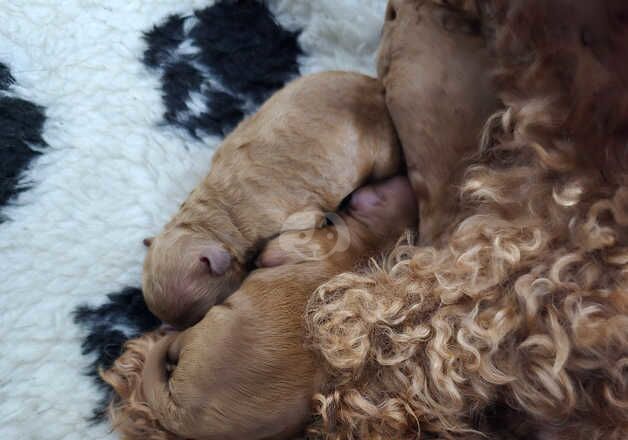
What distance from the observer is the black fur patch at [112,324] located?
1.18 metres

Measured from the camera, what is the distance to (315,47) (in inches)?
60.5

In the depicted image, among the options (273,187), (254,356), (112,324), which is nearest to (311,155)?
(273,187)

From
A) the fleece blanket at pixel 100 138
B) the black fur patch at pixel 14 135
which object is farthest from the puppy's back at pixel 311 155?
the black fur patch at pixel 14 135

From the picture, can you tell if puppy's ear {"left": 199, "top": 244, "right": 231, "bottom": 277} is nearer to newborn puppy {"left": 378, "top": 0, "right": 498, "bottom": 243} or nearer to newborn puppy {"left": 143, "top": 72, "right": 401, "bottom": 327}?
newborn puppy {"left": 143, "top": 72, "right": 401, "bottom": 327}

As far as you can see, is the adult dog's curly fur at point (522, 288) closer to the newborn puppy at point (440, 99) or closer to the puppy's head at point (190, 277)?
the newborn puppy at point (440, 99)

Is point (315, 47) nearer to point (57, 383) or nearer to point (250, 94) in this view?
point (250, 94)

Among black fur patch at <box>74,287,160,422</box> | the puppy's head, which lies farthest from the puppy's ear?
black fur patch at <box>74,287,160,422</box>

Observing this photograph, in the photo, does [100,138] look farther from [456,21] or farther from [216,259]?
[456,21]

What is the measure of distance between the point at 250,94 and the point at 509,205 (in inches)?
27.1

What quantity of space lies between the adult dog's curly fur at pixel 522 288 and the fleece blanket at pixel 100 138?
0.42 m

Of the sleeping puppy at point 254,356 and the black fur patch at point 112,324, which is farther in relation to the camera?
the black fur patch at point 112,324

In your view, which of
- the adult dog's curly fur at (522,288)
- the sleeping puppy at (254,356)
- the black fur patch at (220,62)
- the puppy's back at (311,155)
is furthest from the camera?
the black fur patch at (220,62)

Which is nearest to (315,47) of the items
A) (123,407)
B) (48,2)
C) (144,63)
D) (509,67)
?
(144,63)

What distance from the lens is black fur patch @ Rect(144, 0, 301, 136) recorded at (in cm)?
145
